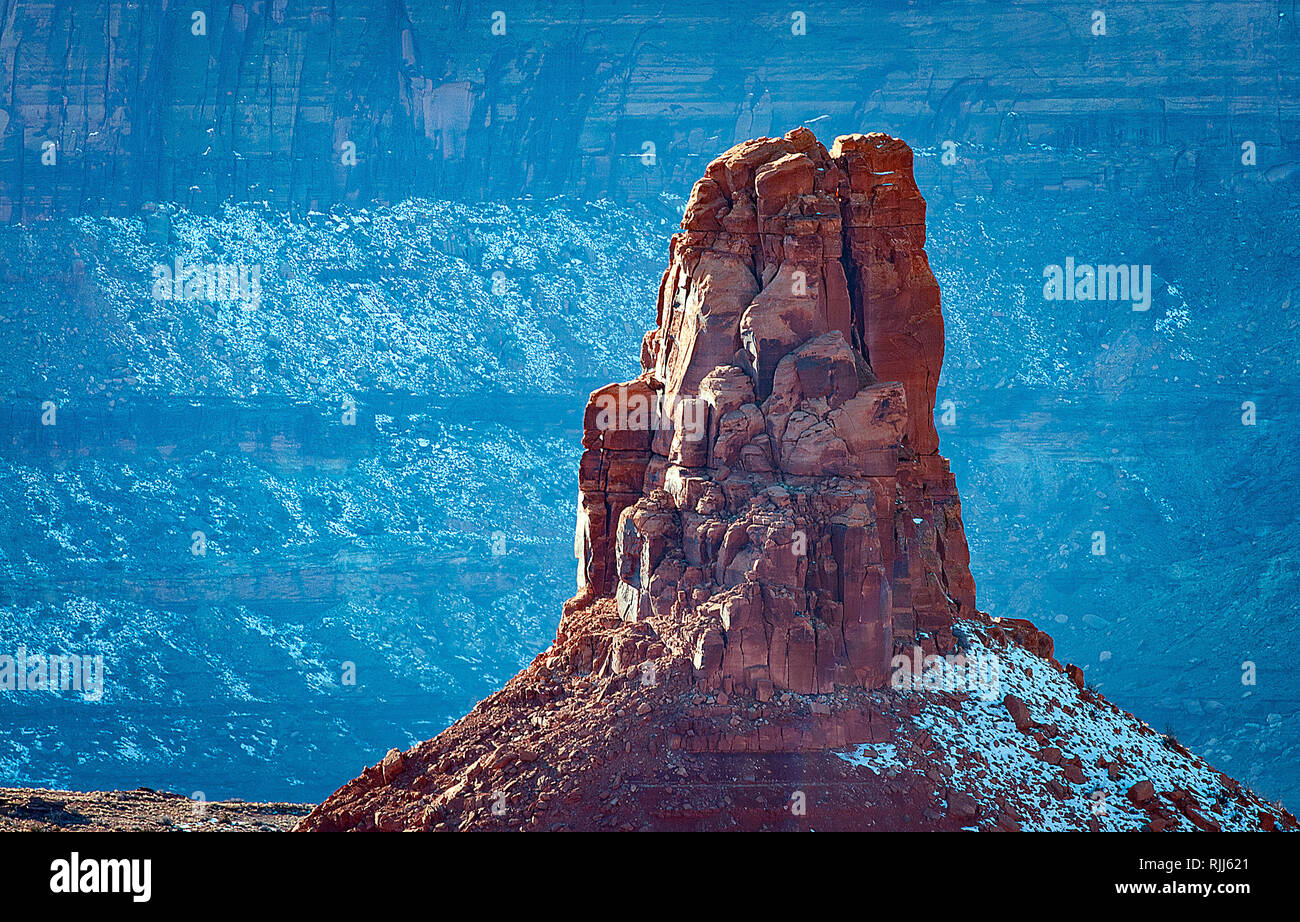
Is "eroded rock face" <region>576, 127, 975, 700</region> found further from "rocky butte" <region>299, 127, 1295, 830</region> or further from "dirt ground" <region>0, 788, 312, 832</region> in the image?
"dirt ground" <region>0, 788, 312, 832</region>

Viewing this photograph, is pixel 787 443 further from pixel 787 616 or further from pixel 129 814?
→ pixel 129 814

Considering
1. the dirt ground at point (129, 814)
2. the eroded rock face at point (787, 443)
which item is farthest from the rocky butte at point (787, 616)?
the dirt ground at point (129, 814)

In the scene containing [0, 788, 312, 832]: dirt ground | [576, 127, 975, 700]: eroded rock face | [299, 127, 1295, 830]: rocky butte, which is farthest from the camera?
[0, 788, 312, 832]: dirt ground

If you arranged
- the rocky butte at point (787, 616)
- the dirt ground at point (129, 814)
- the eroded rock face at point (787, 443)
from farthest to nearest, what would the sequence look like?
the dirt ground at point (129, 814) → the eroded rock face at point (787, 443) → the rocky butte at point (787, 616)

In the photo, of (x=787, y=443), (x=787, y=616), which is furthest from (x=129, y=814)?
(x=787, y=443)

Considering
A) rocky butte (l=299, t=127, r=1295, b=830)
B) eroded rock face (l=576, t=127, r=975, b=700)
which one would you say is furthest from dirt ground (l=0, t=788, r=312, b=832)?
eroded rock face (l=576, t=127, r=975, b=700)

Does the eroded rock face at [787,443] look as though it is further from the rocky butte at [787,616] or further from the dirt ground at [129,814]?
the dirt ground at [129,814]

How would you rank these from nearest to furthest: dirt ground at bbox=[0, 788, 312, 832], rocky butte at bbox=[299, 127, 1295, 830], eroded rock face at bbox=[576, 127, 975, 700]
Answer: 1. rocky butte at bbox=[299, 127, 1295, 830]
2. eroded rock face at bbox=[576, 127, 975, 700]
3. dirt ground at bbox=[0, 788, 312, 832]
